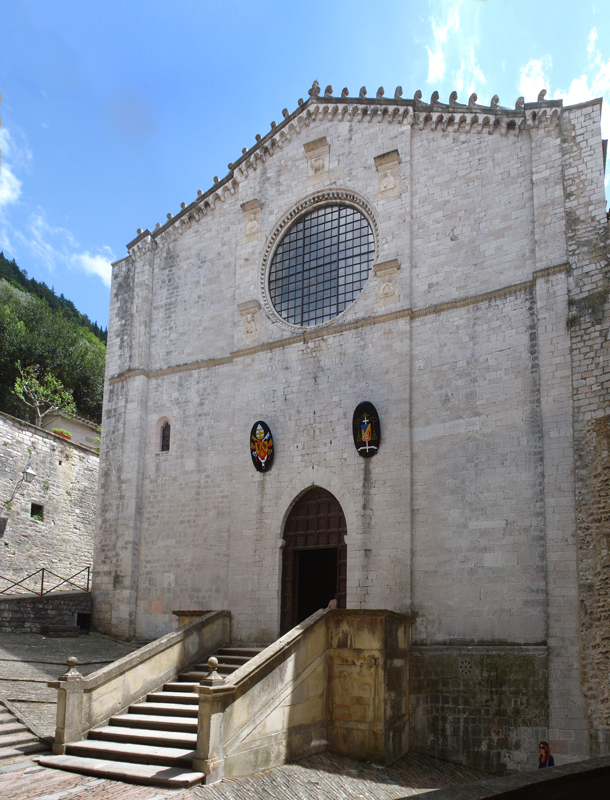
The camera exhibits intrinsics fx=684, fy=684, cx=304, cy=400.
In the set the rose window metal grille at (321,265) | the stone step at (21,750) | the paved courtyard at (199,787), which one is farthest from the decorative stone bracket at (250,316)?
the stone step at (21,750)

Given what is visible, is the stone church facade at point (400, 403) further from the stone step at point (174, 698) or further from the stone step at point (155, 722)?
the stone step at point (155, 722)

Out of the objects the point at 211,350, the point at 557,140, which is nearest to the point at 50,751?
the point at 211,350

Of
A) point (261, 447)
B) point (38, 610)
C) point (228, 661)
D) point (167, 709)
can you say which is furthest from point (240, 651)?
point (38, 610)

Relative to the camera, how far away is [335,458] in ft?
50.2

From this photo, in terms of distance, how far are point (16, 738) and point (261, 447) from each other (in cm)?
783

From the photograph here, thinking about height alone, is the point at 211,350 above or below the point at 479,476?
above

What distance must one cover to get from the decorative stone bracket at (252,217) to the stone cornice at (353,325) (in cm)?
331

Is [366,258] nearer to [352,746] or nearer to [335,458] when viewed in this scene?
[335,458]

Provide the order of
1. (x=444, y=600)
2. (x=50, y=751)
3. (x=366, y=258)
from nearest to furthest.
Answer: (x=50, y=751), (x=444, y=600), (x=366, y=258)

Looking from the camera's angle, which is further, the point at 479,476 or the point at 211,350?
the point at 211,350

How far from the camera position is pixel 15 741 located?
1033 cm

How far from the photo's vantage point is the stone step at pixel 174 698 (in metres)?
11.9

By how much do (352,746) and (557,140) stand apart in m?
12.3

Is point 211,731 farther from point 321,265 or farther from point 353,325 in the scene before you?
point 321,265
